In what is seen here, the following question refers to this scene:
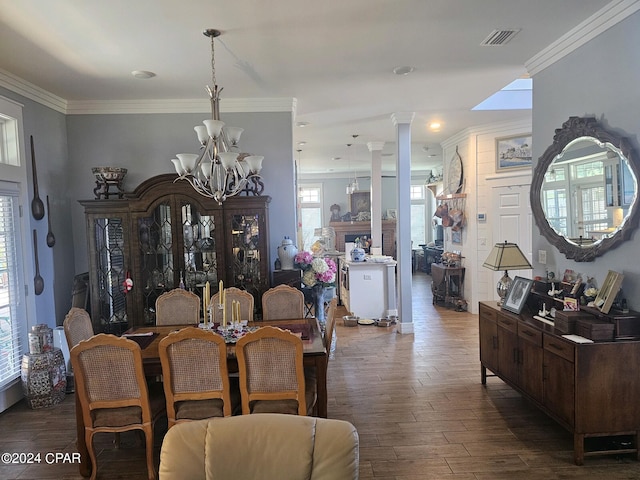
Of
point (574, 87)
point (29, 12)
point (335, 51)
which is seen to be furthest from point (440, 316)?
point (29, 12)

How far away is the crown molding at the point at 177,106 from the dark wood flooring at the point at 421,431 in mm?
3047

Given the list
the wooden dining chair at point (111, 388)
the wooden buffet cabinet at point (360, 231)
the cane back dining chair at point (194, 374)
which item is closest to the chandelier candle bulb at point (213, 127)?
the cane back dining chair at point (194, 374)

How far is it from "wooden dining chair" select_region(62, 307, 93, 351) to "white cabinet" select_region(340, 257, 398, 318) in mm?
3931

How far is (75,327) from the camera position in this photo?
2.96 meters

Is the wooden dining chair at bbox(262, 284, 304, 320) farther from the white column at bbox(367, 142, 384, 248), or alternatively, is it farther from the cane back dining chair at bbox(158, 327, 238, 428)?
the white column at bbox(367, 142, 384, 248)

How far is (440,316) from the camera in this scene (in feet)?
21.9

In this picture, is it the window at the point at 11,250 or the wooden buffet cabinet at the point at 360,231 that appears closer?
the window at the point at 11,250

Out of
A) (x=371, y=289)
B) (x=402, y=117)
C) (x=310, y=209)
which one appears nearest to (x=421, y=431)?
(x=371, y=289)

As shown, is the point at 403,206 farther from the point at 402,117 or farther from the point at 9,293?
the point at 9,293

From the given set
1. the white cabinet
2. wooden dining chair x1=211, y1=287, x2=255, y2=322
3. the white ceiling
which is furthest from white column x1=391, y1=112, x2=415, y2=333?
wooden dining chair x1=211, y1=287, x2=255, y2=322

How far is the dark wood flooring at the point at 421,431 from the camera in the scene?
2.61m

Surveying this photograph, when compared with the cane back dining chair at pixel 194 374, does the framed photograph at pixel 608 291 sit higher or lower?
higher

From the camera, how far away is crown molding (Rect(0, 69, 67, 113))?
370 centimetres

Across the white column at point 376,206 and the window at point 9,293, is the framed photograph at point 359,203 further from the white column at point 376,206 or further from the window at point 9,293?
the window at point 9,293
